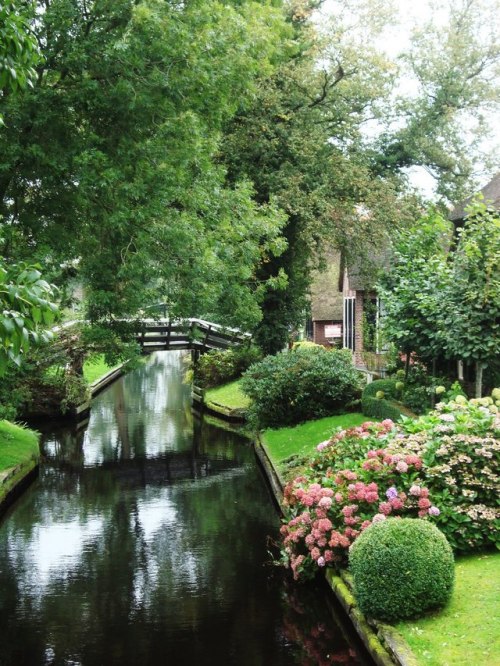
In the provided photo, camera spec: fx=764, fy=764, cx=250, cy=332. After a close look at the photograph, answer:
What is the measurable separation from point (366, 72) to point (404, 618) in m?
22.1

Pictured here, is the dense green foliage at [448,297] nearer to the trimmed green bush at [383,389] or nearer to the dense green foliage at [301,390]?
the trimmed green bush at [383,389]

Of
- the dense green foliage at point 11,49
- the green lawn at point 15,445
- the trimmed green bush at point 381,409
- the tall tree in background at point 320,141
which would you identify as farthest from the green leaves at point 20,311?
the tall tree in background at point 320,141

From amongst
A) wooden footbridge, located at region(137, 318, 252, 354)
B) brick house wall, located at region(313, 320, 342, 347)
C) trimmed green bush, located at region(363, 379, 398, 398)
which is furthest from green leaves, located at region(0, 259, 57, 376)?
brick house wall, located at region(313, 320, 342, 347)

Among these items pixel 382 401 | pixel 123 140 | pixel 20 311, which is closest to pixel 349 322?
pixel 382 401

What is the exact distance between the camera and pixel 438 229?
61.6 ft

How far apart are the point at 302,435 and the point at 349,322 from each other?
58.7ft

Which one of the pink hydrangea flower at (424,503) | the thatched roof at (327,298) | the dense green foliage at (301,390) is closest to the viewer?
the pink hydrangea flower at (424,503)

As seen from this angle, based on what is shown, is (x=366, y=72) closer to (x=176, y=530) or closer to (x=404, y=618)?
(x=176, y=530)

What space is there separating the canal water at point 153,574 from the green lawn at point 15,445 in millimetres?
761

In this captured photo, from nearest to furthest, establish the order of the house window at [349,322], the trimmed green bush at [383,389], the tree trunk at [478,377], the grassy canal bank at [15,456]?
the tree trunk at [478,377] → the grassy canal bank at [15,456] → the trimmed green bush at [383,389] → the house window at [349,322]

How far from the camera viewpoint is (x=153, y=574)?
11750 millimetres

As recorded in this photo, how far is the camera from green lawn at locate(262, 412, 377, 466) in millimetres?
18109

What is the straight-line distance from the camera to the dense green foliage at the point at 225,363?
103 feet

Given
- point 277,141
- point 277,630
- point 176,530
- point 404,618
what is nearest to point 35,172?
point 176,530
